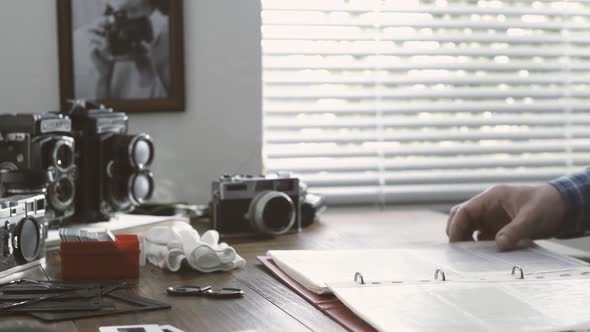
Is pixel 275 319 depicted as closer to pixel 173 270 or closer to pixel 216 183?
pixel 173 270

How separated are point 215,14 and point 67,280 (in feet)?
3.30

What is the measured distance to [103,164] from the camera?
1.81 metres

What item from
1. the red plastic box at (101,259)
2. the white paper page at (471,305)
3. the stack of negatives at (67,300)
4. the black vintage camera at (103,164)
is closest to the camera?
the white paper page at (471,305)

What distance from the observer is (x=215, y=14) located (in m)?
2.14

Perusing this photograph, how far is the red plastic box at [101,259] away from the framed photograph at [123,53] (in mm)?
794

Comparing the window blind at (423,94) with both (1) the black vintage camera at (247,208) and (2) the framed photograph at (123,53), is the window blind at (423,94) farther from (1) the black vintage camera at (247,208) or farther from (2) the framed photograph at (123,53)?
(1) the black vintage camera at (247,208)

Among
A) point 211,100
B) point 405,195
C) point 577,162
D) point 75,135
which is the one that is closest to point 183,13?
point 211,100

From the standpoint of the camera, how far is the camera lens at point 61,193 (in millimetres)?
1644

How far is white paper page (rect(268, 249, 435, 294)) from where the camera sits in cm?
122

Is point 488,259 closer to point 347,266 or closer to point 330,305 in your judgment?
point 347,266

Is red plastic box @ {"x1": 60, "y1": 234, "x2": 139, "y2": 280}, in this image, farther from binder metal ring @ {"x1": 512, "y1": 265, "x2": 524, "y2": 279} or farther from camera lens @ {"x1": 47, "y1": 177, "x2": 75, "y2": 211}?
binder metal ring @ {"x1": 512, "y1": 265, "x2": 524, "y2": 279}

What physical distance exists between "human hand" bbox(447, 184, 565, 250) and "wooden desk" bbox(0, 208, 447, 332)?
9 cm

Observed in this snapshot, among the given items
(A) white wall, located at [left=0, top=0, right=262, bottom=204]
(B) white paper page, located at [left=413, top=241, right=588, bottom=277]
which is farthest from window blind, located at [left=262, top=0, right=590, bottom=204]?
(B) white paper page, located at [left=413, top=241, right=588, bottom=277]

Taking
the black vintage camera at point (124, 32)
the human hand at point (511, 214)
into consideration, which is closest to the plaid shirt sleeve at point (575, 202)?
the human hand at point (511, 214)
